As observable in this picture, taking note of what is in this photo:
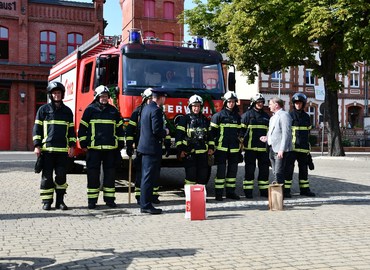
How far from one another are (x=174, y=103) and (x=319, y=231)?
13.7 feet

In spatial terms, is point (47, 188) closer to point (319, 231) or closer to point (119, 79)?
point (119, 79)

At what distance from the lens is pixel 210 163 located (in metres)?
9.75

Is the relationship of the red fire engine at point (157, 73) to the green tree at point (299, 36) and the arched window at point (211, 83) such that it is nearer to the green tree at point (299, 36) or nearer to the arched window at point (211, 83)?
the arched window at point (211, 83)

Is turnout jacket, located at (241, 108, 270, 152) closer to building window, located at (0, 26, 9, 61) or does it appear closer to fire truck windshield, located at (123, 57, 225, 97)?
fire truck windshield, located at (123, 57, 225, 97)

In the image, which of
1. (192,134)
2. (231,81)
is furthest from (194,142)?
(231,81)

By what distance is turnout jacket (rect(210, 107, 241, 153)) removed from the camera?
962cm

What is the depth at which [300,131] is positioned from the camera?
10.3 meters

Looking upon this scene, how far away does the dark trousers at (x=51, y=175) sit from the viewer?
848 cm

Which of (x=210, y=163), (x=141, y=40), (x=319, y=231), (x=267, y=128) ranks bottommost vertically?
(x=319, y=231)

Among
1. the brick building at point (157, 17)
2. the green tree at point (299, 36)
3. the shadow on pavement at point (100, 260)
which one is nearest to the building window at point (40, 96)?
the brick building at point (157, 17)

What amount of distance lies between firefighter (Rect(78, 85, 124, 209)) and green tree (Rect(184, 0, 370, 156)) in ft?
44.9

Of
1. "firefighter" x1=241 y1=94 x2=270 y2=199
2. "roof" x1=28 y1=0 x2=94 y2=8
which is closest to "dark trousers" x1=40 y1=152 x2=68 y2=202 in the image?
"firefighter" x1=241 y1=94 x2=270 y2=199

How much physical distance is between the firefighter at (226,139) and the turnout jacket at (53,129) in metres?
2.72

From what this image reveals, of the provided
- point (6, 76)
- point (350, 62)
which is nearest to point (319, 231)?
point (350, 62)
